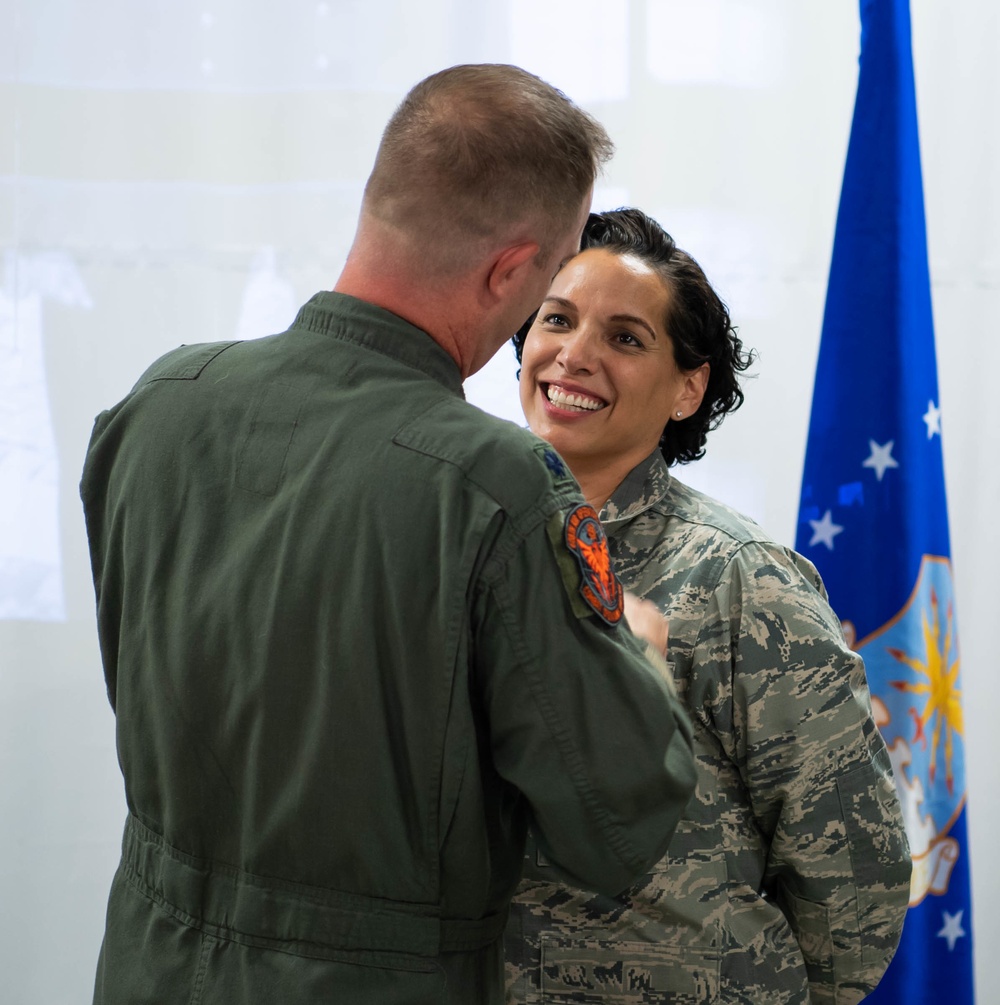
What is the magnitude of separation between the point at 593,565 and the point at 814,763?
58cm

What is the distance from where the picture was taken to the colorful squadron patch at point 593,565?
0.88 meters

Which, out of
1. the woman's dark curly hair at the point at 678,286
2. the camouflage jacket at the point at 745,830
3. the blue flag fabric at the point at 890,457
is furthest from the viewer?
the blue flag fabric at the point at 890,457

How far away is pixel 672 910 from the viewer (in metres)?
1.31

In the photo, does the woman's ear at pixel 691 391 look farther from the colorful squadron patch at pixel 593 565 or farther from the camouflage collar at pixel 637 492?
the colorful squadron patch at pixel 593 565

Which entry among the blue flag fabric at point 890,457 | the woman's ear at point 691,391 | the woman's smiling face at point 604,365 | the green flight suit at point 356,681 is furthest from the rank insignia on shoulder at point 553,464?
the blue flag fabric at point 890,457

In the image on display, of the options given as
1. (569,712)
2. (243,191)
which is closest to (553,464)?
(569,712)

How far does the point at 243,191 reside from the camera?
2314 mm

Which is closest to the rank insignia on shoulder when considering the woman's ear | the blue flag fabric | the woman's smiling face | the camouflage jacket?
the camouflage jacket

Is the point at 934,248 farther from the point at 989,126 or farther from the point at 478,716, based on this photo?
the point at 478,716

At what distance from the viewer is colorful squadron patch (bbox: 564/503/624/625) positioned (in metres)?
0.88

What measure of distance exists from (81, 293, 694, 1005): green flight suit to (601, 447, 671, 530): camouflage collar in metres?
0.51

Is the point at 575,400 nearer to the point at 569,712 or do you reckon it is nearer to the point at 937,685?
the point at 569,712

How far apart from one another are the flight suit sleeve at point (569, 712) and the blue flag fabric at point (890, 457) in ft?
4.57

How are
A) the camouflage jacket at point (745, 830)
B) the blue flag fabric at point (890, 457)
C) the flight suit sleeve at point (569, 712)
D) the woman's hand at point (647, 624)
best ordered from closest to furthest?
the flight suit sleeve at point (569, 712), the woman's hand at point (647, 624), the camouflage jacket at point (745, 830), the blue flag fabric at point (890, 457)
